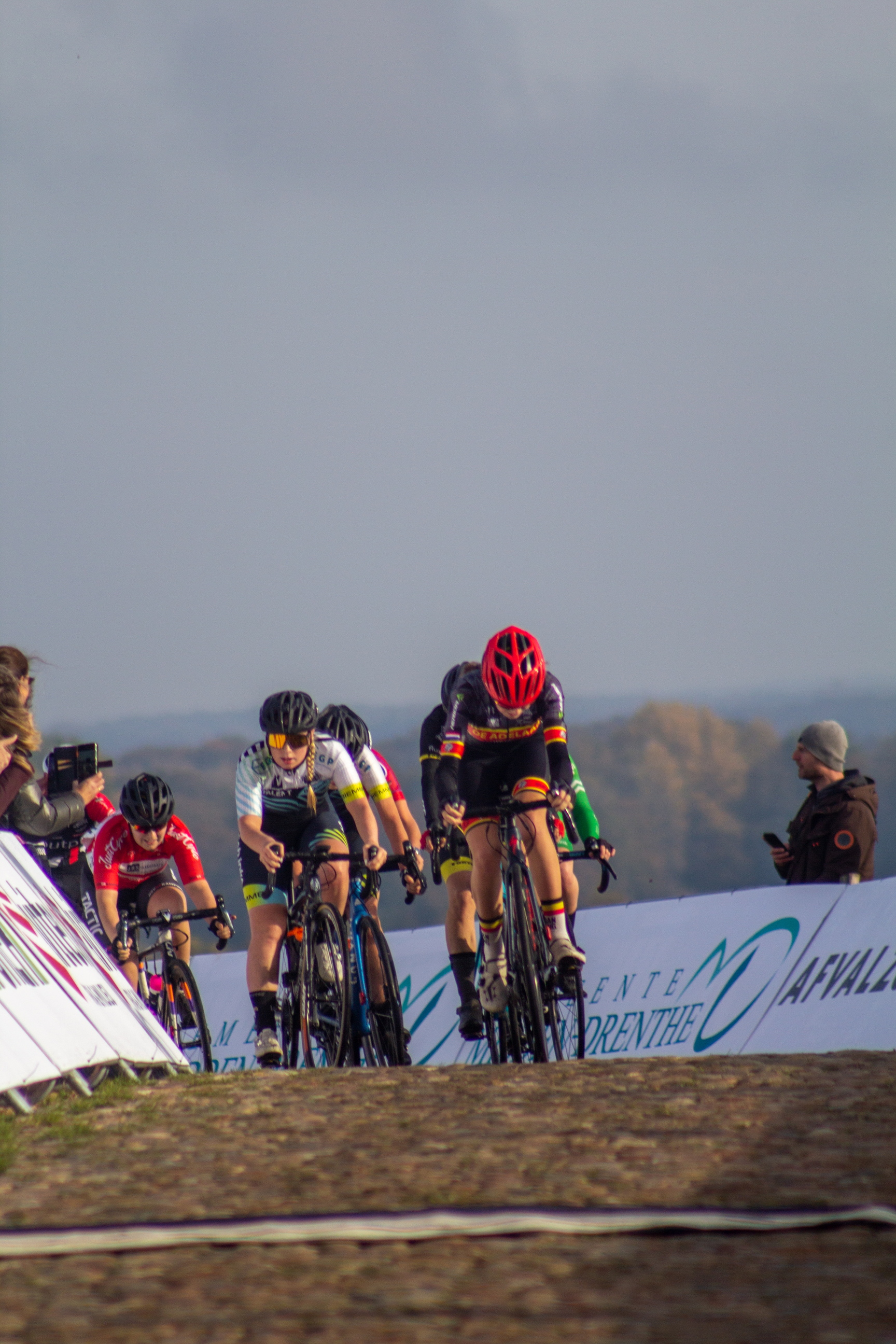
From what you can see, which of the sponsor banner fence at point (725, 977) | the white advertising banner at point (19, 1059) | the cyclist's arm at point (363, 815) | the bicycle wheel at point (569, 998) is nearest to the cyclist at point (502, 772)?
the bicycle wheel at point (569, 998)

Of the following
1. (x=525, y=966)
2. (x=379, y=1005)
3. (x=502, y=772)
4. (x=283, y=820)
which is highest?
(x=502, y=772)

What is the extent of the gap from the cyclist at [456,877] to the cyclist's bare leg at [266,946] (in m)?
0.97

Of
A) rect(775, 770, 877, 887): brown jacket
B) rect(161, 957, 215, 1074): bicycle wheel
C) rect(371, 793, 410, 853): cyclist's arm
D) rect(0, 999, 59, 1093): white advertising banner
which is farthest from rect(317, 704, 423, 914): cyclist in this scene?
rect(0, 999, 59, 1093): white advertising banner

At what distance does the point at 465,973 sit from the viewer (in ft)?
31.0

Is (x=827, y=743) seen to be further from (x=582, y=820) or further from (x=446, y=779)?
(x=446, y=779)

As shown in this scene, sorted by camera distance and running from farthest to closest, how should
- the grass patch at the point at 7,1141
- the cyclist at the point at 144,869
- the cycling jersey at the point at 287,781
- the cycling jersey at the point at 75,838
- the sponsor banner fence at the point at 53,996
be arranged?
the cycling jersey at the point at 75,838 → the cyclist at the point at 144,869 → the cycling jersey at the point at 287,781 → the sponsor banner fence at the point at 53,996 → the grass patch at the point at 7,1141

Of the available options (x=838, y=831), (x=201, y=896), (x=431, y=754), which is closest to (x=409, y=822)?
(x=431, y=754)

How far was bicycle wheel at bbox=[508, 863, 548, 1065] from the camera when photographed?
26.7 feet

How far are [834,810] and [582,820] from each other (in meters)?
1.72

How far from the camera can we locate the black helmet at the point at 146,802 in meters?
10.1

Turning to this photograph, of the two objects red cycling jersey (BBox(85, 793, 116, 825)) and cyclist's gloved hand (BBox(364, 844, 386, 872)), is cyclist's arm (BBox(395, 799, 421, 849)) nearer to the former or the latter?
cyclist's gloved hand (BBox(364, 844, 386, 872))

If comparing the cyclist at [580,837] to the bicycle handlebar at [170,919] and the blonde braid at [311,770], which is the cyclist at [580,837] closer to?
Result: the blonde braid at [311,770]

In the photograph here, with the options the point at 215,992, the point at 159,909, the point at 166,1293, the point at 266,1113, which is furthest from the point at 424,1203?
the point at 215,992

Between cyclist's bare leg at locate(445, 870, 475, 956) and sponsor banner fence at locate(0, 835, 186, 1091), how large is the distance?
2306 mm
